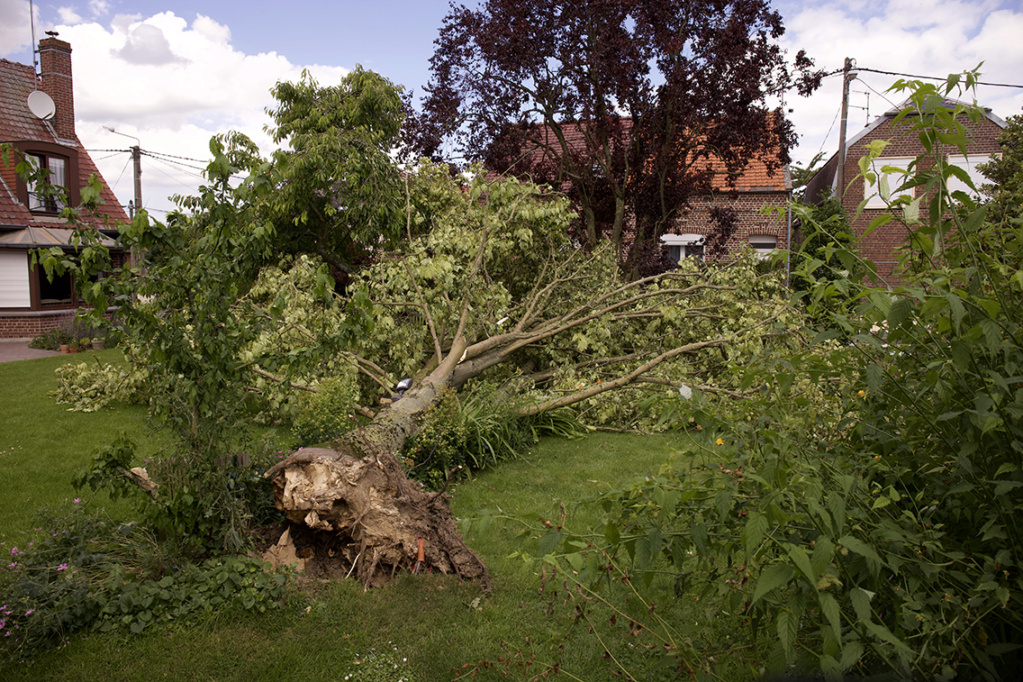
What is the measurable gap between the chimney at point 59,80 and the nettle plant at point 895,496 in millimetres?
23762

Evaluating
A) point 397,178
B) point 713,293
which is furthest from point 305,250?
point 713,293

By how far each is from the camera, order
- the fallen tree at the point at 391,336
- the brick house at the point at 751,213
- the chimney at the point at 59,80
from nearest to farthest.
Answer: the fallen tree at the point at 391,336 → the chimney at the point at 59,80 → the brick house at the point at 751,213

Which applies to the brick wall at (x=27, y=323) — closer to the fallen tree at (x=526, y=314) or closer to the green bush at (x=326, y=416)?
the fallen tree at (x=526, y=314)

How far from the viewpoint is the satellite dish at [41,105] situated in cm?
1894

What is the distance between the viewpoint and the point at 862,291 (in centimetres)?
193

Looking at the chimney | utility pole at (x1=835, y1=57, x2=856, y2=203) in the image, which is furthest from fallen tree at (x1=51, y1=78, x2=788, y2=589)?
the chimney

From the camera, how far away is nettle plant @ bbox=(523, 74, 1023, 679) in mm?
1603

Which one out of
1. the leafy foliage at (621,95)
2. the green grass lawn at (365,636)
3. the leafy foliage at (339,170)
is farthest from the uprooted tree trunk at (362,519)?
the leafy foliage at (621,95)

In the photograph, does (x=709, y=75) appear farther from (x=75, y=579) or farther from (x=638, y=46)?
(x=75, y=579)

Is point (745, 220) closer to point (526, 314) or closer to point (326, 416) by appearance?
point (526, 314)

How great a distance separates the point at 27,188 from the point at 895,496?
949 inches

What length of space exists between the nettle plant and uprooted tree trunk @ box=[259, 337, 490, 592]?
6.92 feet

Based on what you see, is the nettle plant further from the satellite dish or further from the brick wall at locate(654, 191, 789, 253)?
the satellite dish

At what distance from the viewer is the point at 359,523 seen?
4016 mm
